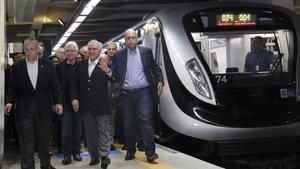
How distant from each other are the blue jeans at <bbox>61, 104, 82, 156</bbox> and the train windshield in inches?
88.7

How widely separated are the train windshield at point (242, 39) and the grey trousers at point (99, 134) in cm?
214

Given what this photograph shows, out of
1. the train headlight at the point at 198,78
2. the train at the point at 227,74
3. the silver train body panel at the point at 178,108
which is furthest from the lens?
the train headlight at the point at 198,78

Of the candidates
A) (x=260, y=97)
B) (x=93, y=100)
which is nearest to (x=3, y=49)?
(x=93, y=100)

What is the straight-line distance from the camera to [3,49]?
6258 millimetres

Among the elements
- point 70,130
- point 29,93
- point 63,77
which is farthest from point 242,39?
point 29,93

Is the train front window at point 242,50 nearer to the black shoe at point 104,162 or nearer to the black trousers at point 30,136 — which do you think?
the black shoe at point 104,162

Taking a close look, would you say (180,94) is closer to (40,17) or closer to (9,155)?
(9,155)

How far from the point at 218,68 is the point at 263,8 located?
131cm

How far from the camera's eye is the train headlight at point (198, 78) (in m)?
7.62

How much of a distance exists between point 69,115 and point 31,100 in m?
1.70

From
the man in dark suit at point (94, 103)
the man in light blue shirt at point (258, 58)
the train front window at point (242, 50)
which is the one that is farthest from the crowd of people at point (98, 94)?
the man in light blue shirt at point (258, 58)

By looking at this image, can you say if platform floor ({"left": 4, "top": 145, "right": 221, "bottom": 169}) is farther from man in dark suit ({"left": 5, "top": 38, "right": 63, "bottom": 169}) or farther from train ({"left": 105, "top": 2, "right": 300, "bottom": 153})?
man in dark suit ({"left": 5, "top": 38, "right": 63, "bottom": 169})

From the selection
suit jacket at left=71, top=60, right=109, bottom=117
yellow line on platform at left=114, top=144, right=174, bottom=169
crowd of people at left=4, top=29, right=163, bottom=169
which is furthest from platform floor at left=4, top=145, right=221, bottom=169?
suit jacket at left=71, top=60, right=109, bottom=117

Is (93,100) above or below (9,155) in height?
above
